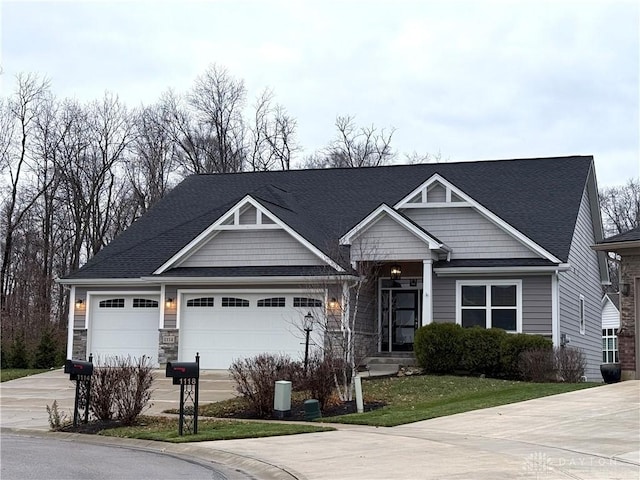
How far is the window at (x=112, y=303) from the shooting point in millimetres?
26766

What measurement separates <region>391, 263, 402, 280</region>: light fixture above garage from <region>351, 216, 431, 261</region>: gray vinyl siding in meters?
1.57

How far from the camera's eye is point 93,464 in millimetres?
10914

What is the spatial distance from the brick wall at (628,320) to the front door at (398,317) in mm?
6388

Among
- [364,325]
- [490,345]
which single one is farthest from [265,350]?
[490,345]

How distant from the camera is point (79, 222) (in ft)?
144

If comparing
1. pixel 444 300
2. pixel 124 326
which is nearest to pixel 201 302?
pixel 124 326

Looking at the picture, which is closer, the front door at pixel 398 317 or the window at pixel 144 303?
the front door at pixel 398 317

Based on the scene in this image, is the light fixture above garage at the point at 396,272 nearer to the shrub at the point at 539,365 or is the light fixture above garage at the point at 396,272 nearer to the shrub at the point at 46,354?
the shrub at the point at 539,365

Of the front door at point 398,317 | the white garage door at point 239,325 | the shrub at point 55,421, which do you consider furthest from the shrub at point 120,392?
the front door at point 398,317

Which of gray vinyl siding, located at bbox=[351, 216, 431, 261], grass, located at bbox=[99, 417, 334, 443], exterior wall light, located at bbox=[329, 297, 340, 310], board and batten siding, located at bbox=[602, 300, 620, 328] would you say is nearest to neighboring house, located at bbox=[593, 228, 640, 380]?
gray vinyl siding, located at bbox=[351, 216, 431, 261]

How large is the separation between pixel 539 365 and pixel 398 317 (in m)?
5.84

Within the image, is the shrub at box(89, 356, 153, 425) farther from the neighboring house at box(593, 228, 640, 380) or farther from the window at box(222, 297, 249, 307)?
the neighboring house at box(593, 228, 640, 380)

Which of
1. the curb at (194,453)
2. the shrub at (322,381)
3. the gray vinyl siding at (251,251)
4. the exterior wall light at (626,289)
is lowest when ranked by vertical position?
the curb at (194,453)

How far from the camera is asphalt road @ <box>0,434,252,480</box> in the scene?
32.6 ft
